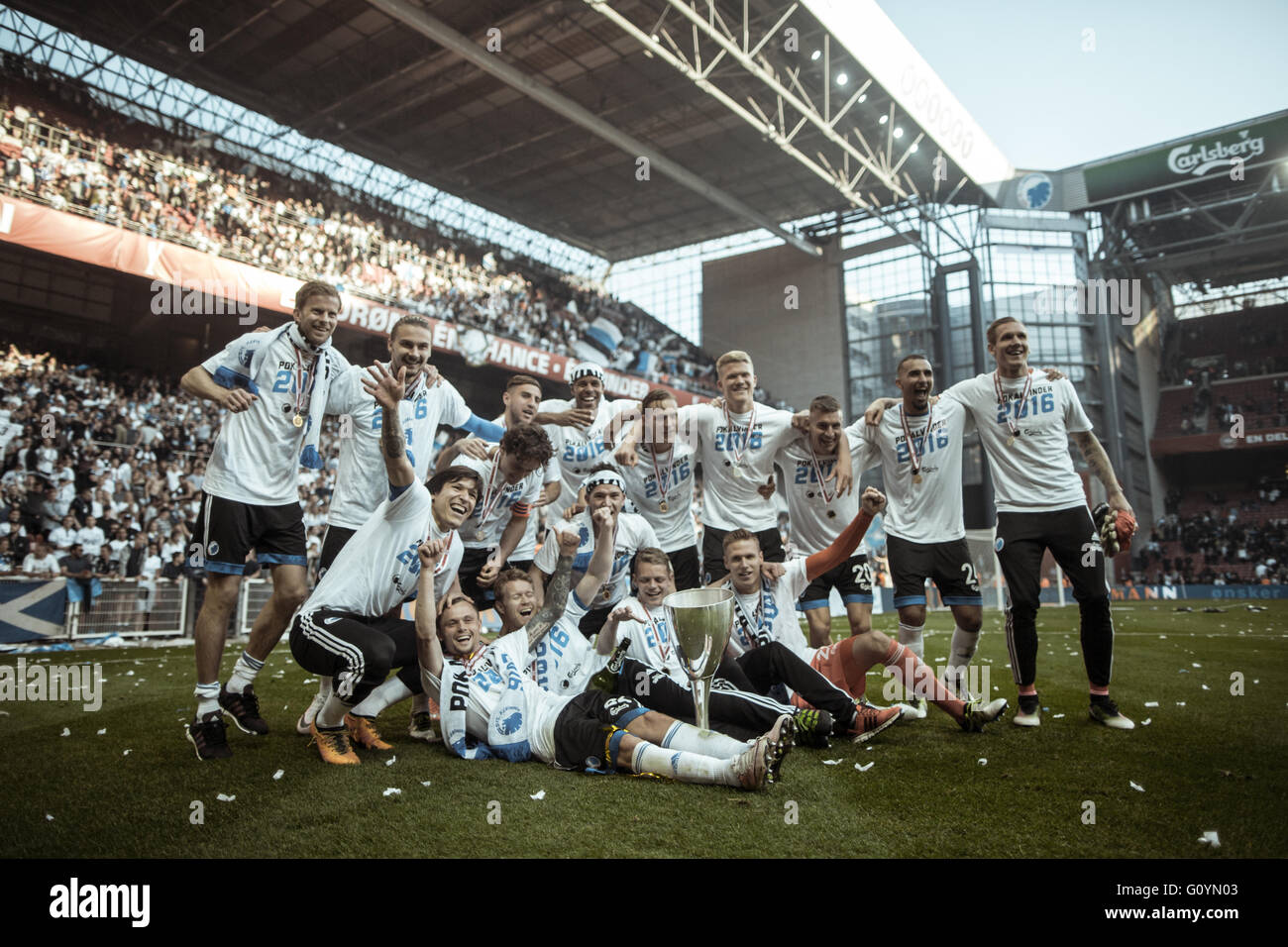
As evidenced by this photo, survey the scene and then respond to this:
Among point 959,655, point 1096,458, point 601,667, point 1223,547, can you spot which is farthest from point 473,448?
point 1223,547

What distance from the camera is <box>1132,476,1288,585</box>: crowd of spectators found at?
1022 inches

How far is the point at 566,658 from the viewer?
165 inches

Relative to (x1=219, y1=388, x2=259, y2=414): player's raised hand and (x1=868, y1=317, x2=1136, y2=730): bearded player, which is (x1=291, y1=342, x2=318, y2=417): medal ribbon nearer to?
(x1=219, y1=388, x2=259, y2=414): player's raised hand

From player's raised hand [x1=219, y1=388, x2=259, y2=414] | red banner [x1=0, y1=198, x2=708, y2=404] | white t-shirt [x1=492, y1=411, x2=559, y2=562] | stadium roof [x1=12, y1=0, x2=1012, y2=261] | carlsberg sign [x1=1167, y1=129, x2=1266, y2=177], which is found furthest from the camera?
carlsberg sign [x1=1167, y1=129, x2=1266, y2=177]

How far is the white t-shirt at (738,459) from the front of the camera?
18.2 ft

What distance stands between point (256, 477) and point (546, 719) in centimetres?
200

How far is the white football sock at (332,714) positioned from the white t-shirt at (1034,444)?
3826 mm

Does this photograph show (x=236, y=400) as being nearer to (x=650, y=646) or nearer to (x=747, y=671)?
(x=650, y=646)

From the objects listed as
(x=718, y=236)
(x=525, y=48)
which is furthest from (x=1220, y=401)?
(x=525, y=48)

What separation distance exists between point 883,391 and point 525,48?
1853cm

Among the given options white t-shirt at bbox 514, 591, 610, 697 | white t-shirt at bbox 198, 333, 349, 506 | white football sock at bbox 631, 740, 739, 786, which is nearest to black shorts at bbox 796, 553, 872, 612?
white t-shirt at bbox 514, 591, 610, 697

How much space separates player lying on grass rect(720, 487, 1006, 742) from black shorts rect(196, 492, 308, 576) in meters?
2.45

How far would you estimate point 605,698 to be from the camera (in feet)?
12.1

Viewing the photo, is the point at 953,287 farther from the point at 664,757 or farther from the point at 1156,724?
the point at 664,757
